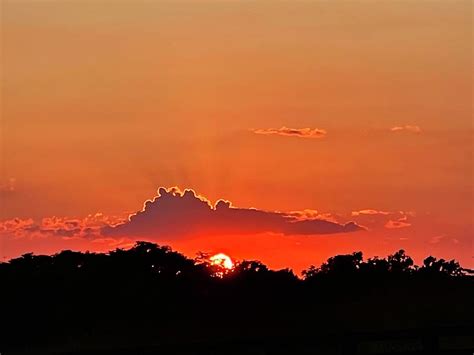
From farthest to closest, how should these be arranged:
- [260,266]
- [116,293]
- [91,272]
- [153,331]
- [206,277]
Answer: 1. [260,266]
2. [206,277]
3. [91,272]
4. [116,293]
5. [153,331]

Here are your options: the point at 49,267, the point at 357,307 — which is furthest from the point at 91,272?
the point at 357,307

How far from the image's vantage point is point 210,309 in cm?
5419

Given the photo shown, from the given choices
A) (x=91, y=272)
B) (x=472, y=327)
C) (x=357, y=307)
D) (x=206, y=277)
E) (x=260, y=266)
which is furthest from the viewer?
(x=260, y=266)

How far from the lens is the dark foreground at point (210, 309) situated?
25297 millimetres

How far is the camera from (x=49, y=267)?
66312 millimetres

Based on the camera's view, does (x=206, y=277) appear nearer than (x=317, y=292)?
No

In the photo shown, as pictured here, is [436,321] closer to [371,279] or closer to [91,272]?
[91,272]

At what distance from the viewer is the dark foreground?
83.0 ft

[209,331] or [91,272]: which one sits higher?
[91,272]

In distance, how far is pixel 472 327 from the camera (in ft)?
86.0

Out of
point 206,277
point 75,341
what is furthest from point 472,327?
point 206,277

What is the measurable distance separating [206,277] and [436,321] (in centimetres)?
3334

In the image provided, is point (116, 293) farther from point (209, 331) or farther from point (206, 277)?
point (209, 331)

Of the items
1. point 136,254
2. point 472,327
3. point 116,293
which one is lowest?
point 472,327
